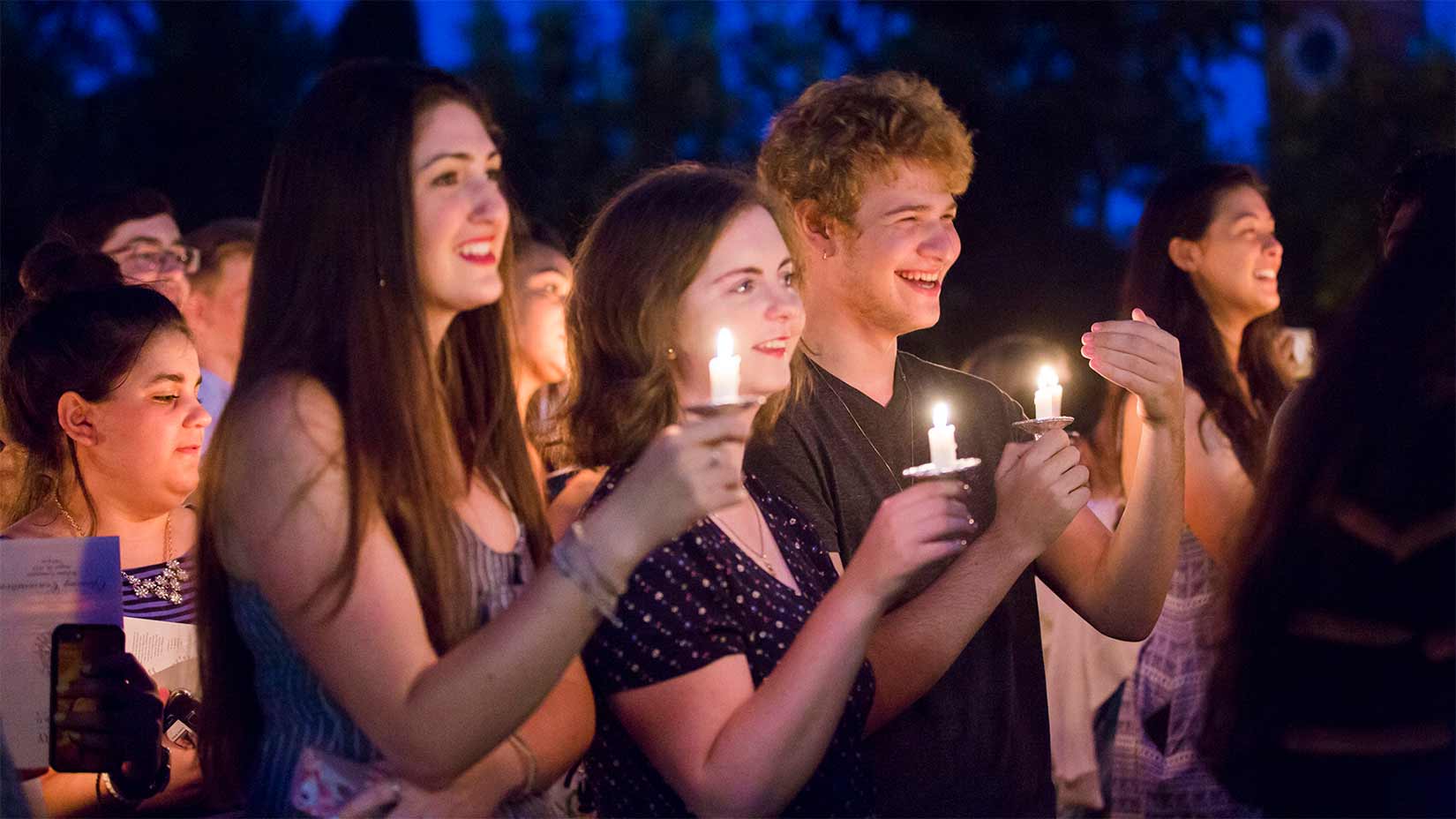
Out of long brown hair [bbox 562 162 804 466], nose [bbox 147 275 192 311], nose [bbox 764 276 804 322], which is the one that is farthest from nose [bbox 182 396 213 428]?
nose [bbox 764 276 804 322]

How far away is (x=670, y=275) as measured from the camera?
2777 mm

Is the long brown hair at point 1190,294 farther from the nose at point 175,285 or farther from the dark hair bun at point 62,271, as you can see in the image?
the nose at point 175,285

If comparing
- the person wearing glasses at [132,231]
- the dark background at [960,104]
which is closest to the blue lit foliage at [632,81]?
the dark background at [960,104]

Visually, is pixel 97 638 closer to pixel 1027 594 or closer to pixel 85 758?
pixel 85 758

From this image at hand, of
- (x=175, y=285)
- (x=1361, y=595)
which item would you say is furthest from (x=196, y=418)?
(x=1361, y=595)

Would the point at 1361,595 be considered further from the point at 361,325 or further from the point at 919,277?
the point at 361,325

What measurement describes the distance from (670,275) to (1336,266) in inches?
A: 716

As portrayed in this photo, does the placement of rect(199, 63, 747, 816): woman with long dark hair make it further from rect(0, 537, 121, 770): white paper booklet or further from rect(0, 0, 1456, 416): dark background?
rect(0, 0, 1456, 416): dark background

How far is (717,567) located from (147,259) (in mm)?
3698

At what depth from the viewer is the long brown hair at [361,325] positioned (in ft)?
7.30

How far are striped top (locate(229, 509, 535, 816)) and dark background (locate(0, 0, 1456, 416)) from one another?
12.0 meters

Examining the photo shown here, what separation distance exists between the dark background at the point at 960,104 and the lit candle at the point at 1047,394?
11.4 metres

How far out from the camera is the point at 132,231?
5.41 meters

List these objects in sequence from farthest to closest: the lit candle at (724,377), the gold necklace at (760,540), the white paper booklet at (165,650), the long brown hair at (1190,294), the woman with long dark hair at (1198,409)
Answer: the long brown hair at (1190,294) → the woman with long dark hair at (1198,409) → the white paper booklet at (165,650) → the gold necklace at (760,540) → the lit candle at (724,377)
